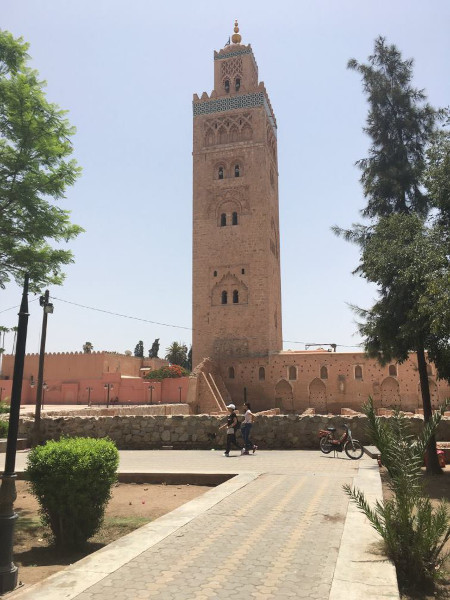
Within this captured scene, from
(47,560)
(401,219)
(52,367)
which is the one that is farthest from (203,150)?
(47,560)

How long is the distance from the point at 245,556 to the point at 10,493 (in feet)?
7.47

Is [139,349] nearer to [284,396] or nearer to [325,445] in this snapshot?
[284,396]

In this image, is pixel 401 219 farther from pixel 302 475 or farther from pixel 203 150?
pixel 203 150

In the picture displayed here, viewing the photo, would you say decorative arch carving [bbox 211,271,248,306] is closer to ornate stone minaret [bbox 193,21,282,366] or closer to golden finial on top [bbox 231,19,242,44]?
ornate stone minaret [bbox 193,21,282,366]

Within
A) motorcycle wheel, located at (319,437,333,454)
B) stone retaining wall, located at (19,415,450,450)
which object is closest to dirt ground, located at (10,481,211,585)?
motorcycle wheel, located at (319,437,333,454)

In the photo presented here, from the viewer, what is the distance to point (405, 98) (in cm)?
1259

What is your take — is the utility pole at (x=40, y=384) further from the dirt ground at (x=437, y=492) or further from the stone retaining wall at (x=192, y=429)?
the dirt ground at (x=437, y=492)

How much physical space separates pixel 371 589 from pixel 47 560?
3.68 m

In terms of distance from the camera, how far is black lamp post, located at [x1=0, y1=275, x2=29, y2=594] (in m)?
4.15

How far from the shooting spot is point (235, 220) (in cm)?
3672

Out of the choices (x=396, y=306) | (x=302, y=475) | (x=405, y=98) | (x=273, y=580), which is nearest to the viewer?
(x=273, y=580)

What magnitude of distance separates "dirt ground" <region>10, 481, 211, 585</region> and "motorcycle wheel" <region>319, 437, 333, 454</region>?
4446mm

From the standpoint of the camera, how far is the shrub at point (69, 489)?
18.2 feet

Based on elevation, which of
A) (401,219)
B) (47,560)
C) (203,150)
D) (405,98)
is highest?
(203,150)
